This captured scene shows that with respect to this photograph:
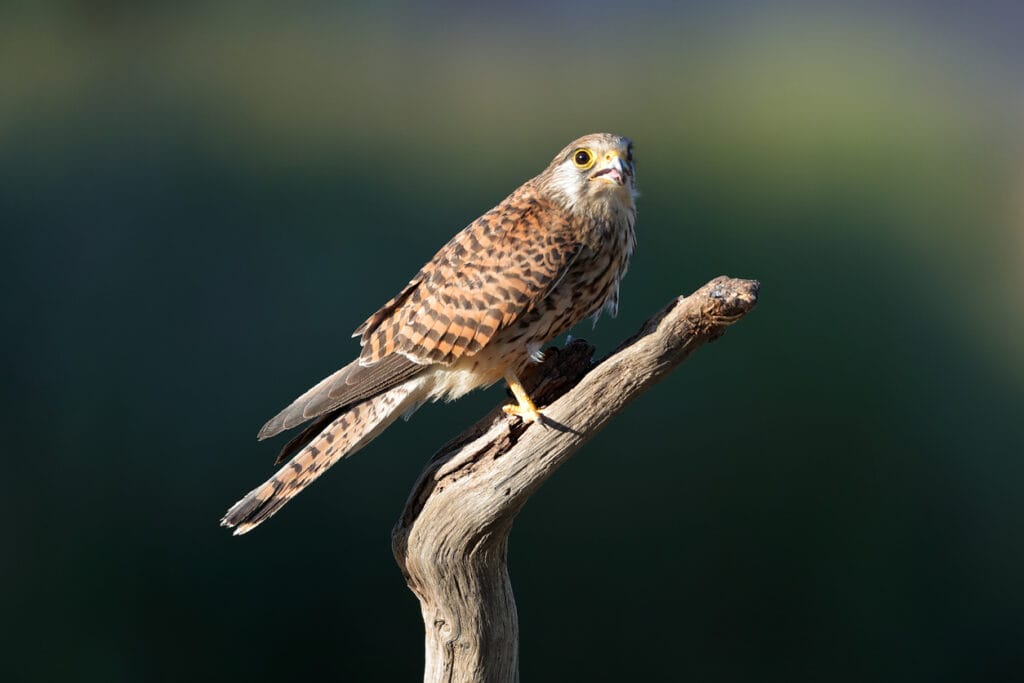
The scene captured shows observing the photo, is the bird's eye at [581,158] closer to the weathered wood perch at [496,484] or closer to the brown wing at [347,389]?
the weathered wood perch at [496,484]

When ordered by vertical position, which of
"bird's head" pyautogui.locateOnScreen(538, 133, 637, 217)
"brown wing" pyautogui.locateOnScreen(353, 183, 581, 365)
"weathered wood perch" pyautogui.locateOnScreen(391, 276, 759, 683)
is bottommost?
"weathered wood perch" pyautogui.locateOnScreen(391, 276, 759, 683)

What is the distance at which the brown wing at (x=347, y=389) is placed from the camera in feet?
6.96

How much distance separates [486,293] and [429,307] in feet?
0.49

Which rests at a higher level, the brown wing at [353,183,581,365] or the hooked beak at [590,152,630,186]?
the hooked beak at [590,152,630,186]

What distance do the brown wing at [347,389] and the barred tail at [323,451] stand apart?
0.07m

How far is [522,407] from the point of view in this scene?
2107mm

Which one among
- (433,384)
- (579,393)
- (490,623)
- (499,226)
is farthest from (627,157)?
(490,623)

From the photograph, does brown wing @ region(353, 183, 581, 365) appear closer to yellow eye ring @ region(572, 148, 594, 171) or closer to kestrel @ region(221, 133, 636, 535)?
kestrel @ region(221, 133, 636, 535)

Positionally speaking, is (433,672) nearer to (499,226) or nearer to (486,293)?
(486,293)

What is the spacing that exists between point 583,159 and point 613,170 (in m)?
0.09

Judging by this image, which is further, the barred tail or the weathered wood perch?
the barred tail

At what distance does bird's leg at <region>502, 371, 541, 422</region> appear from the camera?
2086 mm

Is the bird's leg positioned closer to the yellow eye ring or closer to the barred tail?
the barred tail

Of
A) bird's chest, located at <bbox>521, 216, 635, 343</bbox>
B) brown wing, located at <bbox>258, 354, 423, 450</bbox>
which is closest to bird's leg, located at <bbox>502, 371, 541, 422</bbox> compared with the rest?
bird's chest, located at <bbox>521, 216, 635, 343</bbox>
